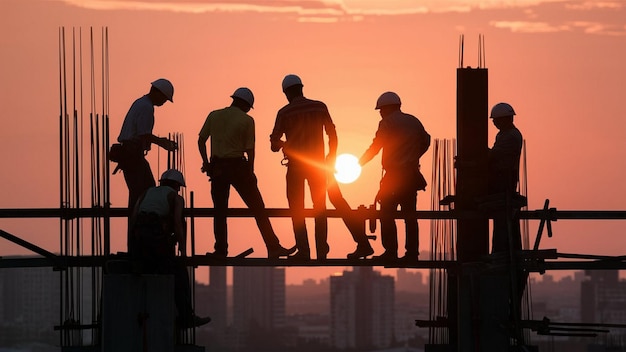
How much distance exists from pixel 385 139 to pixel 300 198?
1.34 metres

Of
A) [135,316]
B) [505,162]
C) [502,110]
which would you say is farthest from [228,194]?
[502,110]

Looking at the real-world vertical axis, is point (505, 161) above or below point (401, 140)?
below

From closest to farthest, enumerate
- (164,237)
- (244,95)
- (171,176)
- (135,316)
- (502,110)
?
(135,316) < (164,237) < (171,176) < (244,95) < (502,110)

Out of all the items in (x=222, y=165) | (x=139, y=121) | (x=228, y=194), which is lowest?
(x=228, y=194)

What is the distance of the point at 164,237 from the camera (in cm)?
A: 1998

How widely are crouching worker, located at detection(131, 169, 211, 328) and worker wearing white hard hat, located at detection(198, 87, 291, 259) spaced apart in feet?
3.47

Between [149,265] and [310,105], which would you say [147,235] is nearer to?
[149,265]

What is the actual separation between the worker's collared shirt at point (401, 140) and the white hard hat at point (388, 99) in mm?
145

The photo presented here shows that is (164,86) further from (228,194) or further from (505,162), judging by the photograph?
(505,162)

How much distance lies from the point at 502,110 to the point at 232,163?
3886 millimetres

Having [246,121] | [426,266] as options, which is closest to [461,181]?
Result: [426,266]

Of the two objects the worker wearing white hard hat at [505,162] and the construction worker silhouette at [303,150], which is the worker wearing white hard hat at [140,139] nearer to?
the construction worker silhouette at [303,150]

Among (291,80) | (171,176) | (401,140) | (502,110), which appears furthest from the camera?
(502,110)

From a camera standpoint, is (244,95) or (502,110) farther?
(502,110)
